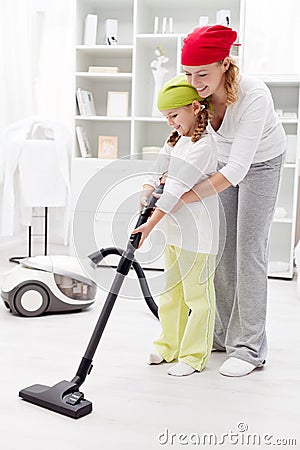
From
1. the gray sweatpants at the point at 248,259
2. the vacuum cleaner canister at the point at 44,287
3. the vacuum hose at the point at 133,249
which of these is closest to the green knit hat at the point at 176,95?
the vacuum hose at the point at 133,249

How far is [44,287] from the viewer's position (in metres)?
2.70

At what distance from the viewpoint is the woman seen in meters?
1.88

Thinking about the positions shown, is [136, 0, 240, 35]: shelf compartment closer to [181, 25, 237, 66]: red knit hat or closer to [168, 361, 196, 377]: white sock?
[181, 25, 237, 66]: red knit hat

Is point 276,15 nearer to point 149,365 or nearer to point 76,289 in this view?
point 76,289

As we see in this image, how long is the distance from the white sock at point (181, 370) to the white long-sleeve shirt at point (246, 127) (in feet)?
2.00

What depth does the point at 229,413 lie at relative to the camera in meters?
1.79

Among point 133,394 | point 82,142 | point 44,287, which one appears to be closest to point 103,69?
point 82,142

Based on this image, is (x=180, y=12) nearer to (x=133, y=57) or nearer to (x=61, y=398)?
(x=133, y=57)

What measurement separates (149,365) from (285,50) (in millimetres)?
2148

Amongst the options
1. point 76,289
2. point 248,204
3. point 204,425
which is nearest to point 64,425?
point 204,425

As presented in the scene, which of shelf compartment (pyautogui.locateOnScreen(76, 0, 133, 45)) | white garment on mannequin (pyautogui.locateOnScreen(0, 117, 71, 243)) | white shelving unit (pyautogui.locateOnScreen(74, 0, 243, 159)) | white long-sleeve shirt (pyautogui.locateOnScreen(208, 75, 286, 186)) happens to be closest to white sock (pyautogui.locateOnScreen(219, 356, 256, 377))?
white long-sleeve shirt (pyautogui.locateOnScreen(208, 75, 286, 186))

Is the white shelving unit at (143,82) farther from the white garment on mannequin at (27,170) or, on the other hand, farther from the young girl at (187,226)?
the young girl at (187,226)

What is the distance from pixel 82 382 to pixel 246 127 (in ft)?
2.88

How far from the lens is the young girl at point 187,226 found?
6.05 feet
